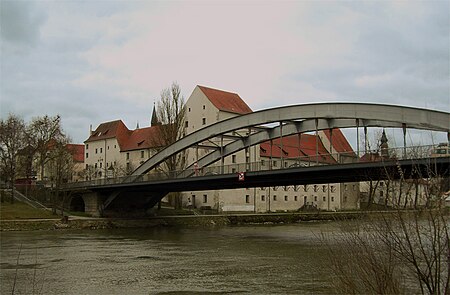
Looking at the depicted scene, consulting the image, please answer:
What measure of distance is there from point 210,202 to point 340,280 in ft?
185

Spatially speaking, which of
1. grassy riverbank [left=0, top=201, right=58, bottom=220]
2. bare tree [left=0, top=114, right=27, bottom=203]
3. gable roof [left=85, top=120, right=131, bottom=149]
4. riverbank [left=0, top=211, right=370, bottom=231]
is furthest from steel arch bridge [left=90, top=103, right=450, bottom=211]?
gable roof [left=85, top=120, right=131, bottom=149]

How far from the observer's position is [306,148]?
260 feet

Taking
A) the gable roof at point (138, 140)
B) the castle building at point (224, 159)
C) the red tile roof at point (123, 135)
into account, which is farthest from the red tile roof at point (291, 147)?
the red tile roof at point (123, 135)

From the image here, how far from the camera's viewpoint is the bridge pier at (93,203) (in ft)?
170

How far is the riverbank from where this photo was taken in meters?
42.2

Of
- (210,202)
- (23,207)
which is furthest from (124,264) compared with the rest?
(210,202)

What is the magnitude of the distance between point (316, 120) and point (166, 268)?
624 inches

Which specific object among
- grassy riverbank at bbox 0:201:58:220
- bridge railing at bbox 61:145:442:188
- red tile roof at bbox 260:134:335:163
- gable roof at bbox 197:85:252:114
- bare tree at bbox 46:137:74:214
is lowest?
grassy riverbank at bbox 0:201:58:220

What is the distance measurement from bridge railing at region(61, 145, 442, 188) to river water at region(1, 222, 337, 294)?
473 centimetres

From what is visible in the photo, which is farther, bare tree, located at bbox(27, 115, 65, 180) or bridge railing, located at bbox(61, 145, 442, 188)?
bare tree, located at bbox(27, 115, 65, 180)

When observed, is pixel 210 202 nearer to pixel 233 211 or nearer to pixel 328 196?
pixel 233 211

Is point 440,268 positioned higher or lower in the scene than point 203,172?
lower

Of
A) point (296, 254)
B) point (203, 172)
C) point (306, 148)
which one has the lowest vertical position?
point (296, 254)

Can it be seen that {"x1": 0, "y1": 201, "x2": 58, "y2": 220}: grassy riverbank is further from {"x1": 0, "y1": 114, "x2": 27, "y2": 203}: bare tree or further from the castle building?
the castle building
